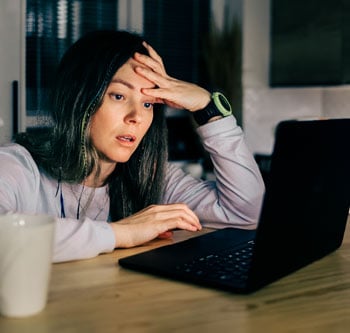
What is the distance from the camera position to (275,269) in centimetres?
94

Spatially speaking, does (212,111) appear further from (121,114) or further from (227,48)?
(227,48)

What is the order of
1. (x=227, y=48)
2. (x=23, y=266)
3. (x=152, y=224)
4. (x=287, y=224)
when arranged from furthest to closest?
(x=227, y=48)
(x=152, y=224)
(x=287, y=224)
(x=23, y=266)

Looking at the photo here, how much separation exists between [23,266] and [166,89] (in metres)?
0.92

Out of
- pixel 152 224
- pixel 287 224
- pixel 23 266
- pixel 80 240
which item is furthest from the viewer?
pixel 152 224

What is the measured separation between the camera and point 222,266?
3.30 ft

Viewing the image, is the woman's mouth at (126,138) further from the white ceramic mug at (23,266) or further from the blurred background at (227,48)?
the blurred background at (227,48)

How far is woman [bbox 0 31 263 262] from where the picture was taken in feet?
5.02

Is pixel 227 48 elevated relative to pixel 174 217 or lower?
Result: elevated

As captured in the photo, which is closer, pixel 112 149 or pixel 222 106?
pixel 112 149

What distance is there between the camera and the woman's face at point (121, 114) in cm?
154

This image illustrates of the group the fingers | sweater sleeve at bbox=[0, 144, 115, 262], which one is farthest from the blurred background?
the fingers

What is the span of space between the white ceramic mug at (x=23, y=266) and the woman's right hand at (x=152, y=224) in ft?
1.29

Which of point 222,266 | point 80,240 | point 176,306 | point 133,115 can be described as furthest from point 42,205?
point 176,306

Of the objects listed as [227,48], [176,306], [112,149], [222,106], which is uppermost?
[227,48]
